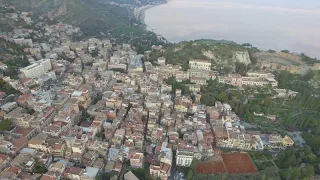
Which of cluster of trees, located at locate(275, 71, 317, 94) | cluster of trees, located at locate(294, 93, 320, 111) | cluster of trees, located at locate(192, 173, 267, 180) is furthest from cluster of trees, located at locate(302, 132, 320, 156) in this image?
cluster of trees, located at locate(275, 71, 317, 94)

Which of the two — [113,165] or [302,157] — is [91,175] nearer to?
[113,165]

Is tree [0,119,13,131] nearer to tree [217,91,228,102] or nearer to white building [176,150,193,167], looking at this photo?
white building [176,150,193,167]

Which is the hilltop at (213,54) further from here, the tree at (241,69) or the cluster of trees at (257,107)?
the cluster of trees at (257,107)

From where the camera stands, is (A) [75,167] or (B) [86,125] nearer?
(A) [75,167]

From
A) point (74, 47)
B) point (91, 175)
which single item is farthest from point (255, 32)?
point (91, 175)

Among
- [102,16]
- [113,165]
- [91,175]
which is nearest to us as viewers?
[91,175]

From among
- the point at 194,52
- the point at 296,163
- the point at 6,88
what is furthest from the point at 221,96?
the point at 6,88
